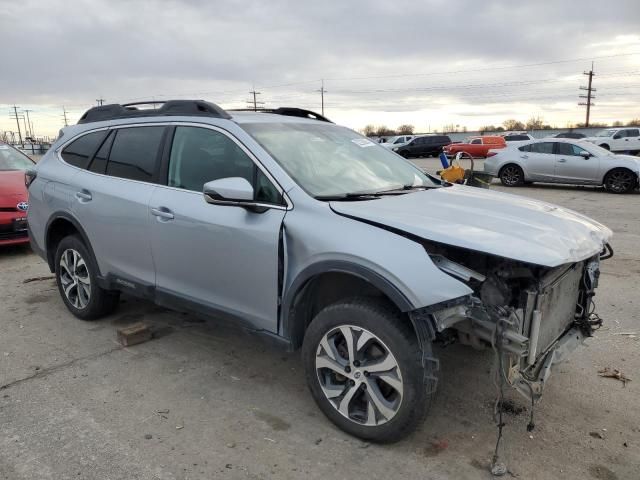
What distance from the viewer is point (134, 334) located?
4.18 m

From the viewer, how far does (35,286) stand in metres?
5.94

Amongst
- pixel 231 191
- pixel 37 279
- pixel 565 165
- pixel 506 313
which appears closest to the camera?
pixel 506 313

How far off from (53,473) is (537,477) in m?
2.47

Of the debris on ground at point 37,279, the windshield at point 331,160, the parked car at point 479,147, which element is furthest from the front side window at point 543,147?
the parked car at point 479,147

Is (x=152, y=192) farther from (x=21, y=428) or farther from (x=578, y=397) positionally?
(x=578, y=397)

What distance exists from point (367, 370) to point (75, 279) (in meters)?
3.17

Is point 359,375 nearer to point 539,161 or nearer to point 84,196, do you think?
point 84,196

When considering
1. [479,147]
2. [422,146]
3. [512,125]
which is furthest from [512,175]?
[512,125]

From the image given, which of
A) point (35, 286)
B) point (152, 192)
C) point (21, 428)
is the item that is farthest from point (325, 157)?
point (35, 286)

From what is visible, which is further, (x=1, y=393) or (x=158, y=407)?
(x=1, y=393)

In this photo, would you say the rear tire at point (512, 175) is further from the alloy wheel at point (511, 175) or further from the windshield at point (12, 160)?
the windshield at point (12, 160)

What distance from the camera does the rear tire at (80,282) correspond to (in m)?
4.50

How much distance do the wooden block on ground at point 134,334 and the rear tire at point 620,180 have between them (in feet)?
44.1

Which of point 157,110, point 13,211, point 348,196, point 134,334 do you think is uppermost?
point 157,110
